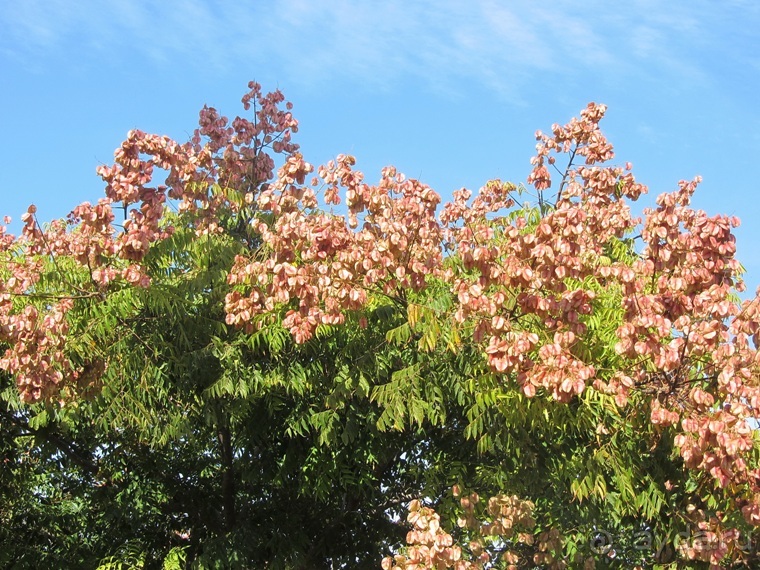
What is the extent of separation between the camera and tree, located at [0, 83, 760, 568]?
6.95m

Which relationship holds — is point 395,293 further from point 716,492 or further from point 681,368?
point 716,492

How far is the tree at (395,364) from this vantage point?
274 inches

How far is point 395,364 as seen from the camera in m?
8.63

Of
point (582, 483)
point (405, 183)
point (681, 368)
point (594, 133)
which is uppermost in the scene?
point (594, 133)

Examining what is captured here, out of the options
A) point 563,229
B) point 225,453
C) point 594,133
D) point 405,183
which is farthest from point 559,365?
point 225,453

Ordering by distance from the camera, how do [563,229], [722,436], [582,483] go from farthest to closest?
[582,483]
[563,229]
[722,436]

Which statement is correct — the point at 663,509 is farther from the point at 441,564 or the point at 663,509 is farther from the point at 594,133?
the point at 594,133

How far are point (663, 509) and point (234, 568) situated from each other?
4052 mm

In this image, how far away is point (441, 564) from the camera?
7027 millimetres

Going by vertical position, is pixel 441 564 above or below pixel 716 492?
below

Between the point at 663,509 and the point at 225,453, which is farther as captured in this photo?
the point at 225,453

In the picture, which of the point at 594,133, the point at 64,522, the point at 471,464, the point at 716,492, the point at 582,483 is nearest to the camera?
the point at 582,483

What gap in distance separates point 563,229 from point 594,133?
3.26 meters

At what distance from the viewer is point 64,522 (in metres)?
11.3
